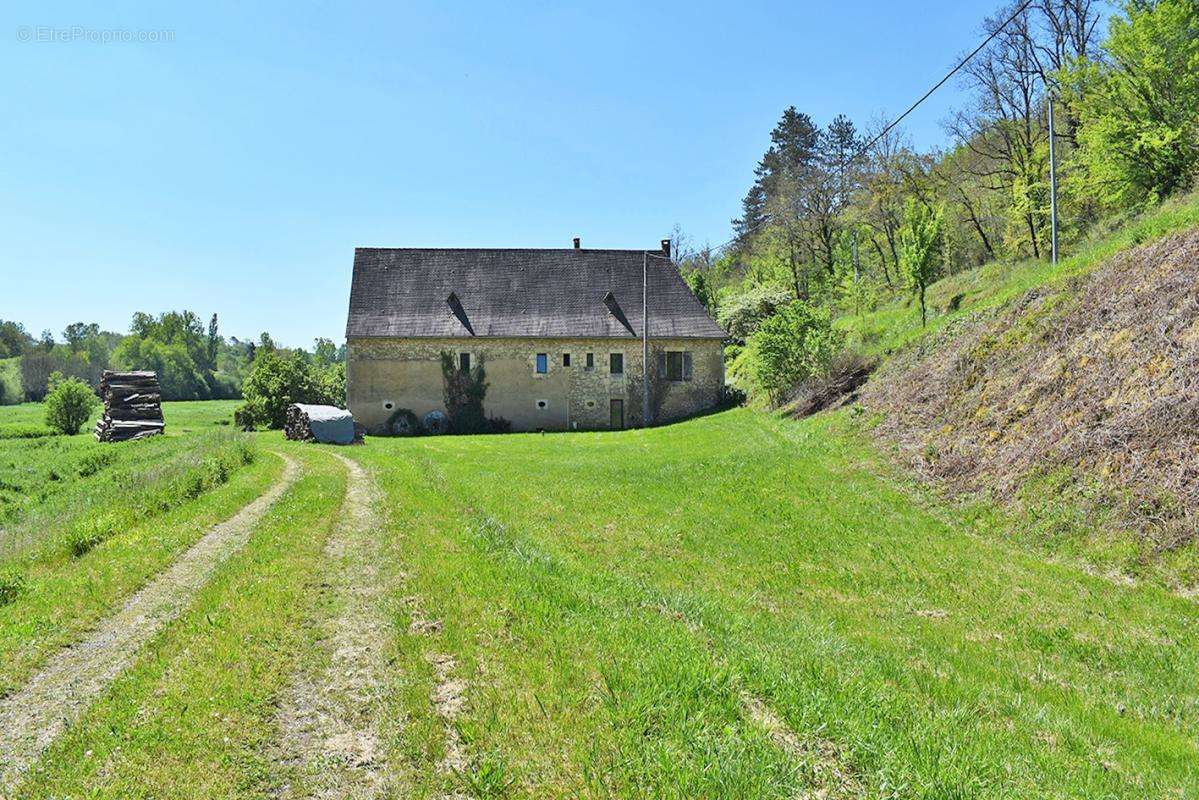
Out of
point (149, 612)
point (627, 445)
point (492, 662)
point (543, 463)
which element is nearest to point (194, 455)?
point (543, 463)

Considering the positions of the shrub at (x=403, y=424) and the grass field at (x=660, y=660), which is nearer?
the grass field at (x=660, y=660)

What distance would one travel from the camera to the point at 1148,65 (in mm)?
20875

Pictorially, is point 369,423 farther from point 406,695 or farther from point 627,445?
point 406,695

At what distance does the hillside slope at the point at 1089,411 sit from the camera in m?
9.07

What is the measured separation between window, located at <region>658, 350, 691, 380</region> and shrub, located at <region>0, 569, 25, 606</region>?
99.1 ft

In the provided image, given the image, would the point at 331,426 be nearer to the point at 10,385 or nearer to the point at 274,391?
the point at 274,391

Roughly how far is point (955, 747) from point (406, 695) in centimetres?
369

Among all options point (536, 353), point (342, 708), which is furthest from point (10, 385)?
point (342, 708)

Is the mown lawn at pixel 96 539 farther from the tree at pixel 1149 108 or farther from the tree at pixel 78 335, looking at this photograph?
the tree at pixel 78 335

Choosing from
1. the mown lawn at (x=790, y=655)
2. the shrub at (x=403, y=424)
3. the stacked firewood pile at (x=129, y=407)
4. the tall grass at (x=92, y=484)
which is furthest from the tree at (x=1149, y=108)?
the stacked firewood pile at (x=129, y=407)

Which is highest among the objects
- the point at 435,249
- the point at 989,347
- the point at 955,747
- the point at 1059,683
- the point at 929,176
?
the point at 929,176

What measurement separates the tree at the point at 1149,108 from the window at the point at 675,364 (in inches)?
756

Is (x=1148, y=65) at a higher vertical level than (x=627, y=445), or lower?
higher

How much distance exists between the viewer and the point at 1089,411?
1127 cm
